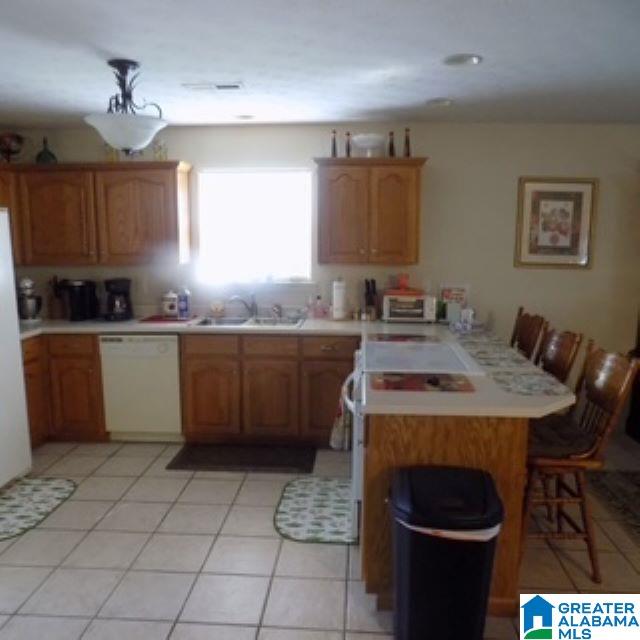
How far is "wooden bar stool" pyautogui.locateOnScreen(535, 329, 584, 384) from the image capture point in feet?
9.07

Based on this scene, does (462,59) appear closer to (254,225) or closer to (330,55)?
(330,55)

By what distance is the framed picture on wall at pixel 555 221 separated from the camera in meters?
4.05

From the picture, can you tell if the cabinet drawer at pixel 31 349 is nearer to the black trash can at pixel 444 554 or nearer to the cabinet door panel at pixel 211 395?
the cabinet door panel at pixel 211 395

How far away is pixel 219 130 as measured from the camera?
4.19 metres

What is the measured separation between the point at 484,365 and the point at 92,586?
2.09 metres

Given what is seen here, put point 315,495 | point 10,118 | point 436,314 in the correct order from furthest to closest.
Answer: point 436,314, point 10,118, point 315,495

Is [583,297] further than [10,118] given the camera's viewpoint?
Yes

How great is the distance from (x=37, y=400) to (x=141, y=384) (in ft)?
2.38

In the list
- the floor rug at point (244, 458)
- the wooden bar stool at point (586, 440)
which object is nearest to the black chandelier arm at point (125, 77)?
the floor rug at point (244, 458)

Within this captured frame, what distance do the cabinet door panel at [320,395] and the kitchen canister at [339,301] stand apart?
0.51 m

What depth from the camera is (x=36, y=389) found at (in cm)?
380

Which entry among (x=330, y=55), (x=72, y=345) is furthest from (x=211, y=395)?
(x=330, y=55)

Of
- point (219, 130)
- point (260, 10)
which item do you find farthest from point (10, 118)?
point (260, 10)

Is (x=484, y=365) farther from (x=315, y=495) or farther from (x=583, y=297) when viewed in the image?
(x=583, y=297)
